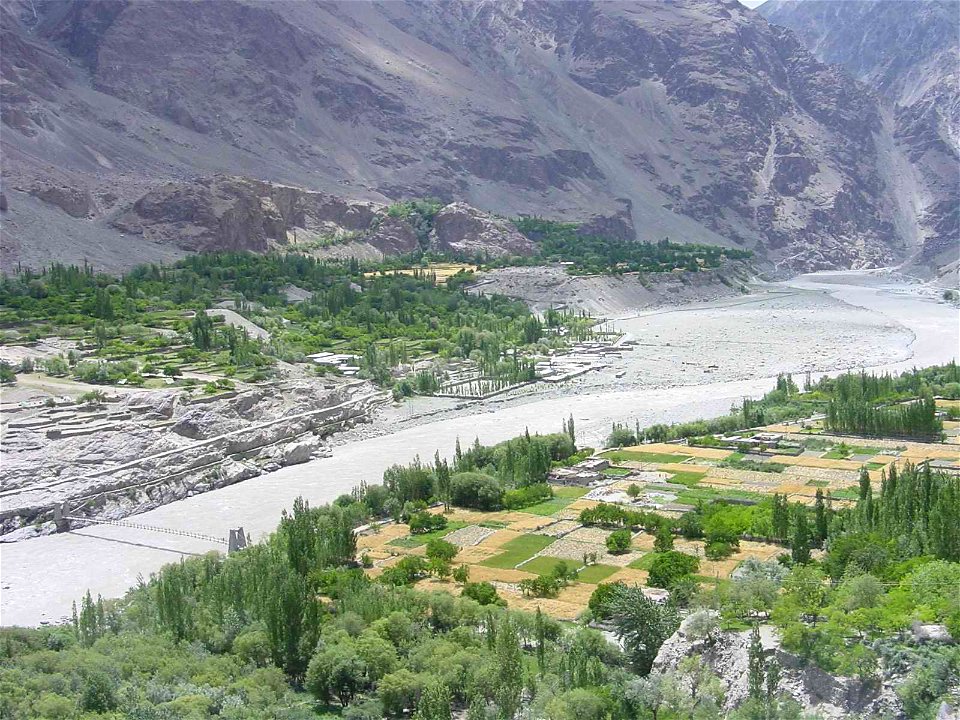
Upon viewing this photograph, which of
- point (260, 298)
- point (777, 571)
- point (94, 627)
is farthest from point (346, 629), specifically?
point (260, 298)

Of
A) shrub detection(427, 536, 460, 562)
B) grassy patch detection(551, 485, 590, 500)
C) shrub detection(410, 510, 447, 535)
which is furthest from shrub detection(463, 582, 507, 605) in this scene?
grassy patch detection(551, 485, 590, 500)

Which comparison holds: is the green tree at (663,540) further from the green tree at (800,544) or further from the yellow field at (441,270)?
the yellow field at (441,270)

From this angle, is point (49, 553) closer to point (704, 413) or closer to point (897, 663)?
point (897, 663)

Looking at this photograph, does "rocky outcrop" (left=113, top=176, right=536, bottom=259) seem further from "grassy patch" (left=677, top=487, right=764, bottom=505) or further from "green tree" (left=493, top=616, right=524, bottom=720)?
"green tree" (left=493, top=616, right=524, bottom=720)

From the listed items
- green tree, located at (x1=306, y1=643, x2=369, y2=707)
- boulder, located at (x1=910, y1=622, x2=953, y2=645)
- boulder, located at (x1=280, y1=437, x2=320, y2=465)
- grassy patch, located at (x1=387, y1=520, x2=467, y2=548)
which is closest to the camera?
boulder, located at (x1=910, y1=622, x2=953, y2=645)

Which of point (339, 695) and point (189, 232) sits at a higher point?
point (189, 232)
